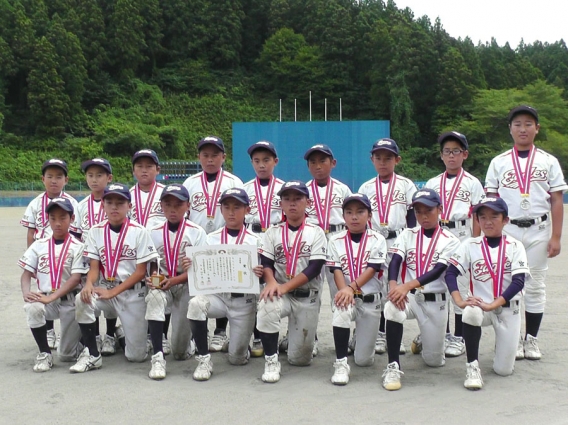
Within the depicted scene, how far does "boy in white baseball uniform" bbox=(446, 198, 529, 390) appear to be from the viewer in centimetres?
528

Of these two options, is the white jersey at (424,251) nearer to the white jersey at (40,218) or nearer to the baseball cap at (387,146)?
the baseball cap at (387,146)

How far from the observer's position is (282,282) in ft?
19.5

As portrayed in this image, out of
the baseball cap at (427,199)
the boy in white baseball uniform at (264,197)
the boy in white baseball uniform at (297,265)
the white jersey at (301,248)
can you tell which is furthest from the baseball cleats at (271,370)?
the baseball cap at (427,199)

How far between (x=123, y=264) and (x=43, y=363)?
44.4 inches

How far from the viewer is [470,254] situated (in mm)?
5629

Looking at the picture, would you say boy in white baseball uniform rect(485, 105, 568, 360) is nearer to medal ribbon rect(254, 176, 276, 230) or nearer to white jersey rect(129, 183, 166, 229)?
medal ribbon rect(254, 176, 276, 230)

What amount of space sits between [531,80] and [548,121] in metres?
21.4

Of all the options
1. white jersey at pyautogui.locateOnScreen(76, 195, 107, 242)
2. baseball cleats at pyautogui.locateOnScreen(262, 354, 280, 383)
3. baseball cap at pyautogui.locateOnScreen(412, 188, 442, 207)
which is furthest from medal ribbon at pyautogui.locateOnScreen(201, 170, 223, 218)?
baseball cap at pyautogui.locateOnScreen(412, 188, 442, 207)

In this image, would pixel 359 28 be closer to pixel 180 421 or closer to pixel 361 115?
pixel 361 115

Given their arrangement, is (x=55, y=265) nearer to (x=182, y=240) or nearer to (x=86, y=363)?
(x=86, y=363)

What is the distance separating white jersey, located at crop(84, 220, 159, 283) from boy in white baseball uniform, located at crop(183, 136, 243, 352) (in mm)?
1012

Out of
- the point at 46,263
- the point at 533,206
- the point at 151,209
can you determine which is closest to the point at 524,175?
the point at 533,206

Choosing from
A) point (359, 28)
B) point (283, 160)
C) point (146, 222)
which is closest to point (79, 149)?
point (283, 160)

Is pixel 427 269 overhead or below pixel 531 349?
overhead
